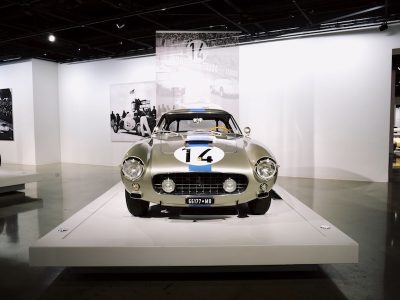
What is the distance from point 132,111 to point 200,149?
6723 millimetres

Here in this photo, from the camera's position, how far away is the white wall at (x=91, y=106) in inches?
367

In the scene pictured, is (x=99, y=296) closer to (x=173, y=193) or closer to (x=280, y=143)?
(x=173, y=193)

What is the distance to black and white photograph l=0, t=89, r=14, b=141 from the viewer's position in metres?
10.3

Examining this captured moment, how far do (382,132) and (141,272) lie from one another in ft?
19.1

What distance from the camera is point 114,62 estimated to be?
944cm

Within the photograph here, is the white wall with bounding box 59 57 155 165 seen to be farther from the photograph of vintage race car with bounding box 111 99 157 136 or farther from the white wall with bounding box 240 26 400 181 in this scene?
the white wall with bounding box 240 26 400 181

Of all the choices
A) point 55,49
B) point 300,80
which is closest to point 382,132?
point 300,80

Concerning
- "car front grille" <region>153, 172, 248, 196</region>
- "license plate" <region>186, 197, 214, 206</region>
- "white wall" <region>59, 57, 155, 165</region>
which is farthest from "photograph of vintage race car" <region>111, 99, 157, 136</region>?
"license plate" <region>186, 197, 214, 206</region>

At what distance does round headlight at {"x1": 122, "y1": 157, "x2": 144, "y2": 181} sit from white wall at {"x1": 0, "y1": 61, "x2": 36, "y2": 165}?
8.19m

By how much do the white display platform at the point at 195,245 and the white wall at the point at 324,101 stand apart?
4602mm

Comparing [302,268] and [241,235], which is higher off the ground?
[241,235]

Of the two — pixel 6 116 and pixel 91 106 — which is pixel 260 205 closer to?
pixel 91 106

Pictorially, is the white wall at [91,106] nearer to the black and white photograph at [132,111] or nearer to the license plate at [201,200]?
the black and white photograph at [132,111]

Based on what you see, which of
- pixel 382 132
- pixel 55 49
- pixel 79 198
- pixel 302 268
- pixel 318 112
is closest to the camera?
pixel 302 268
